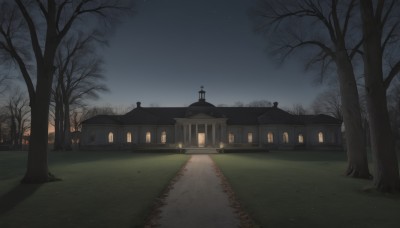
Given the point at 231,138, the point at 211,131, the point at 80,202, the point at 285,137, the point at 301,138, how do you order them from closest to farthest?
the point at 80,202 → the point at 285,137 → the point at 301,138 → the point at 231,138 → the point at 211,131

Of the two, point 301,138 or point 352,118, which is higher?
point 352,118

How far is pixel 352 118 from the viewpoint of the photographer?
1463 centimetres

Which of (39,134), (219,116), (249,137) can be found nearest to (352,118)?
(39,134)

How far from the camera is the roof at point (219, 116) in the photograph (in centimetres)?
4766

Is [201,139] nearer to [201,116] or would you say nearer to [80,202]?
[201,116]

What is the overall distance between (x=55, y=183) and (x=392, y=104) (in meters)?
65.0

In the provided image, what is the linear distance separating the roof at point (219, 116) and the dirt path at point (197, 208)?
3711 centimetres

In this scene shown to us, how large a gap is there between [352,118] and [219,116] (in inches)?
1381

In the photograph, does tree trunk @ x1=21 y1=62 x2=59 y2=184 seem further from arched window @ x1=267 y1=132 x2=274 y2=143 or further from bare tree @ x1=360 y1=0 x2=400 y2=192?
arched window @ x1=267 y1=132 x2=274 y2=143

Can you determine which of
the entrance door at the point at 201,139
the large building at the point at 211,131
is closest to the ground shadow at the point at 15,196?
the large building at the point at 211,131

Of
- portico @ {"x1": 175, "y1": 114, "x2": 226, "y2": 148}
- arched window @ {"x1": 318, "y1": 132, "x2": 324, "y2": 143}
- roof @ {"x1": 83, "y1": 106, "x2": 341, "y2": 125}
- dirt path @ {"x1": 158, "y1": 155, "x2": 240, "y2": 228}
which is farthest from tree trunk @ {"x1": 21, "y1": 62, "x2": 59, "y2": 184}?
arched window @ {"x1": 318, "y1": 132, "x2": 324, "y2": 143}

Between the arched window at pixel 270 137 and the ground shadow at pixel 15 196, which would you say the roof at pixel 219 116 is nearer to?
the arched window at pixel 270 137

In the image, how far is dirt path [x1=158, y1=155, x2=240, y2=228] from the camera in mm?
6548

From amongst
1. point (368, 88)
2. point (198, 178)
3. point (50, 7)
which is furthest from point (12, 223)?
point (368, 88)
